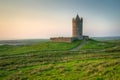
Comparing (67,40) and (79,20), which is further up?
(79,20)

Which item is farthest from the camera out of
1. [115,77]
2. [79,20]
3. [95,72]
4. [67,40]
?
[79,20]

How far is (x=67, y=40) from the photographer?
281 ft

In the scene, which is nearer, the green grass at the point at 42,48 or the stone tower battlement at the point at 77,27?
the green grass at the point at 42,48

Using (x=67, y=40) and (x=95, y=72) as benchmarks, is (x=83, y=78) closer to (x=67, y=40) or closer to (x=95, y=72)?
(x=95, y=72)

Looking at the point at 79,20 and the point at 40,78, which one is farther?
the point at 79,20

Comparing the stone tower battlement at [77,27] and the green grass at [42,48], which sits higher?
the stone tower battlement at [77,27]

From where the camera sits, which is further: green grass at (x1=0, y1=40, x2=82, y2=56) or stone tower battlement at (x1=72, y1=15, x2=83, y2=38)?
stone tower battlement at (x1=72, y1=15, x2=83, y2=38)

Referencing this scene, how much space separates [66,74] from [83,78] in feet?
14.7

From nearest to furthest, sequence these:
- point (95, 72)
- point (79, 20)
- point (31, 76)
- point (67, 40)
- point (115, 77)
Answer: point (115, 77) < point (95, 72) < point (31, 76) < point (67, 40) < point (79, 20)

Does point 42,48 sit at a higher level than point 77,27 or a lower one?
lower

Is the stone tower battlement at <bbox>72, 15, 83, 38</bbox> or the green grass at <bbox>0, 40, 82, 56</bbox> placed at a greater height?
the stone tower battlement at <bbox>72, 15, 83, 38</bbox>

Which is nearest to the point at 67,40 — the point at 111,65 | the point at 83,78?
the point at 111,65

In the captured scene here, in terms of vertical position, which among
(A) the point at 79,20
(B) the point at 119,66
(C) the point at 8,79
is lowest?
(C) the point at 8,79

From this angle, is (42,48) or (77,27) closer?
(42,48)
